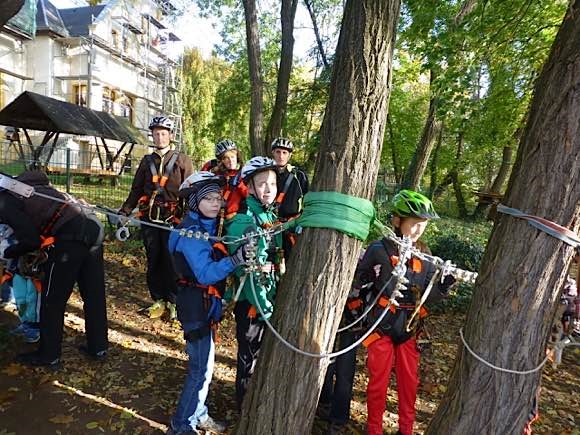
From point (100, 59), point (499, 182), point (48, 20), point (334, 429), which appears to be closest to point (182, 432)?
point (334, 429)

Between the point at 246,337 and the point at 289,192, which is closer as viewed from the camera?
the point at 246,337

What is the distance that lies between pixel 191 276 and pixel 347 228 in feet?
4.11

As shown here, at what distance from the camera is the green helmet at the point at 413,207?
2.85 metres

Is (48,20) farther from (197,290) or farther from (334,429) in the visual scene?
(334,429)

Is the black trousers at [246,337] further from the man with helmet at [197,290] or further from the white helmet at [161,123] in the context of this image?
the white helmet at [161,123]

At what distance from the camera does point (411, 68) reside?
15969 millimetres

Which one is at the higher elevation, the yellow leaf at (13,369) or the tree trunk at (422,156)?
the tree trunk at (422,156)

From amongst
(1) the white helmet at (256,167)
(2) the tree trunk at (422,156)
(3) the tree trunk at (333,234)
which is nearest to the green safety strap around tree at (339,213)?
(3) the tree trunk at (333,234)

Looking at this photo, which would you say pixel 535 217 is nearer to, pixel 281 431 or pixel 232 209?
pixel 281 431

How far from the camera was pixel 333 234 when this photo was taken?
2186mm

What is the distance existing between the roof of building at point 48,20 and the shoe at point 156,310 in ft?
70.2

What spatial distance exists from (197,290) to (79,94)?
2336 cm

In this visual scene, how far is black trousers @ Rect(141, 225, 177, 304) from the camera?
471 centimetres

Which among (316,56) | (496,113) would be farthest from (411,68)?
(496,113)
